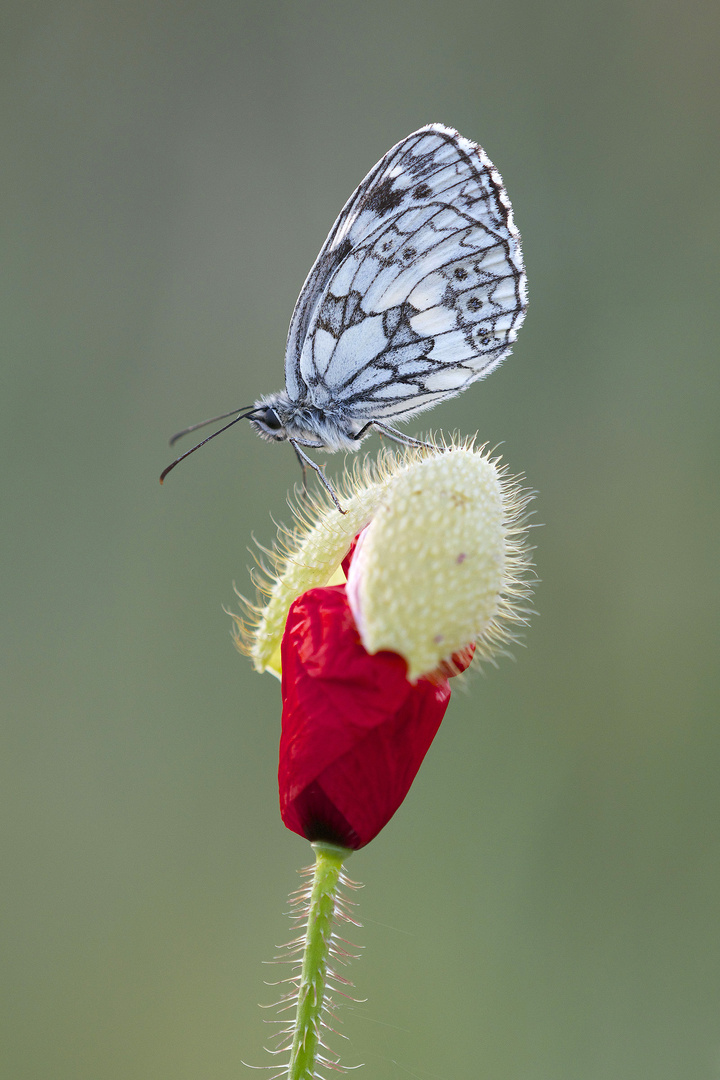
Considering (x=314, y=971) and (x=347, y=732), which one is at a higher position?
(x=347, y=732)

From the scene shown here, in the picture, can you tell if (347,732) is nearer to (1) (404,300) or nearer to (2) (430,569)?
(2) (430,569)

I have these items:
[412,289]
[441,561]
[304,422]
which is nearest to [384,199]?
[412,289]

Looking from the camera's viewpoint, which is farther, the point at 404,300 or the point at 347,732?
the point at 404,300

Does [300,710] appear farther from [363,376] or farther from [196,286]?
[196,286]

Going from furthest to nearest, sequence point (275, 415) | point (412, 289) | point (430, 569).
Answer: point (275, 415) < point (412, 289) < point (430, 569)

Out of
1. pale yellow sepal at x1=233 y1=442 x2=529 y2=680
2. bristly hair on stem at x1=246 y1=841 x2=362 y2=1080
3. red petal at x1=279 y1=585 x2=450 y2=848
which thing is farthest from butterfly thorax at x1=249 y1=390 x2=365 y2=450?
bristly hair on stem at x1=246 y1=841 x2=362 y2=1080

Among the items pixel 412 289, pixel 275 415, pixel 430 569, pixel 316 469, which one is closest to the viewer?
pixel 430 569

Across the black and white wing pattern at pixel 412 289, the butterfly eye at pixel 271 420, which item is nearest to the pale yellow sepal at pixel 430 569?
the black and white wing pattern at pixel 412 289

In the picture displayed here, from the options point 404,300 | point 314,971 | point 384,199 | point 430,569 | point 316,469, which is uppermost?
point 384,199
